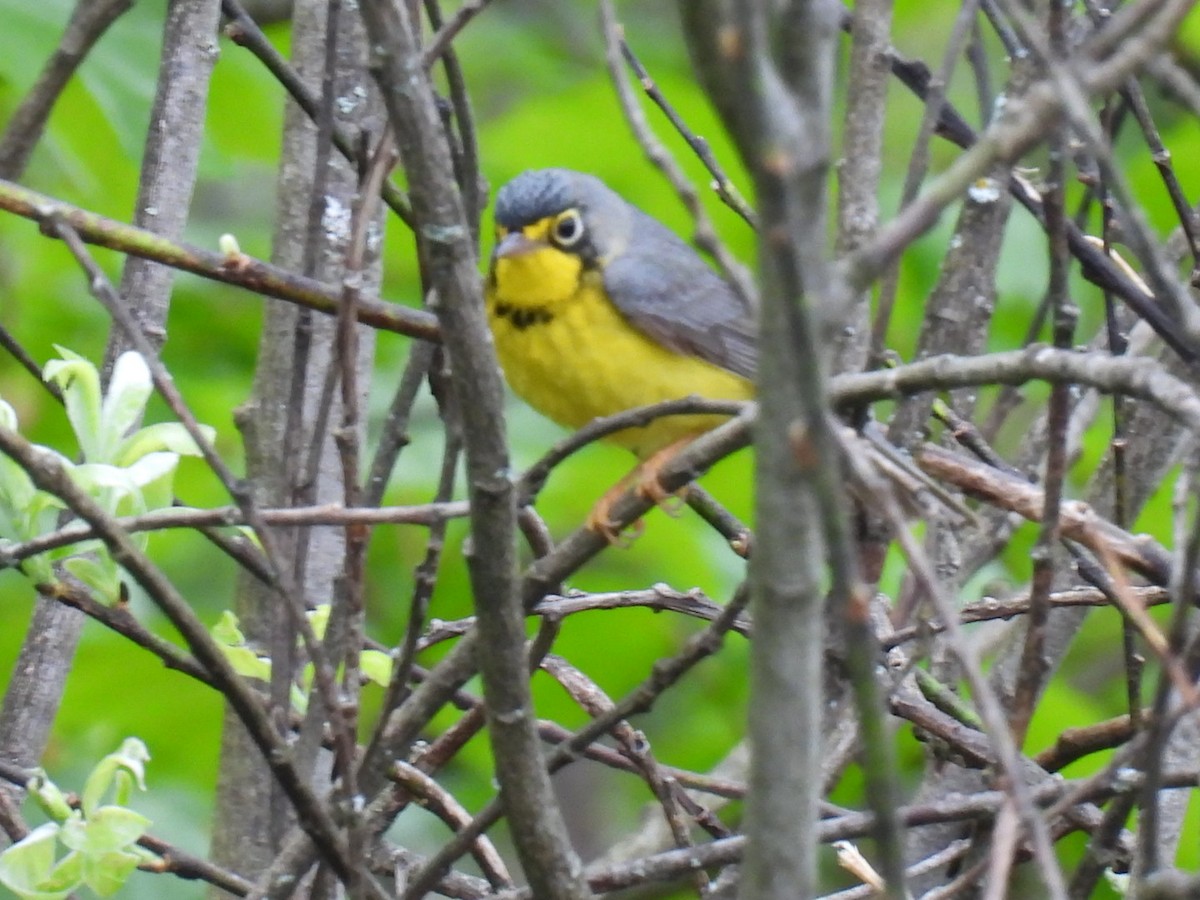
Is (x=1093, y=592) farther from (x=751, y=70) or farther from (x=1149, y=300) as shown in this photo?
(x=751, y=70)

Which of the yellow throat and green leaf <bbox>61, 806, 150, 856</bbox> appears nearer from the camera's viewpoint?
green leaf <bbox>61, 806, 150, 856</bbox>

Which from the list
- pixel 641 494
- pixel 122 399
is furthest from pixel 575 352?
pixel 122 399

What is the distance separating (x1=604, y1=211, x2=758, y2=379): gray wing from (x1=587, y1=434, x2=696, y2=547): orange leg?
1.00 ft

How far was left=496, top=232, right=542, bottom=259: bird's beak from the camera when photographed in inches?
155

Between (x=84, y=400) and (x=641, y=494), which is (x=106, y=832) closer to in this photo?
(x=84, y=400)

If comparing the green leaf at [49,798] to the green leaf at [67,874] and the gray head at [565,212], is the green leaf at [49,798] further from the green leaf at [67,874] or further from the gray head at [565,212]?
the gray head at [565,212]

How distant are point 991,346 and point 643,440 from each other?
5.09 ft

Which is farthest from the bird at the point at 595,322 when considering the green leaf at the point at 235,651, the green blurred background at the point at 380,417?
the green leaf at the point at 235,651

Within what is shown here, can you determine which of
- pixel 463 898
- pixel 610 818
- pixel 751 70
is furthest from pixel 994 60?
pixel 751 70

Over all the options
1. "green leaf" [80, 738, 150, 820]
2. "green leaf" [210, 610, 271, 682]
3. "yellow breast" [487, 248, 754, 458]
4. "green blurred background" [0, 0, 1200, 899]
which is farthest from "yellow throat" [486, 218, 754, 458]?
"green leaf" [80, 738, 150, 820]

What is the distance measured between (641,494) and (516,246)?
59.7 inches

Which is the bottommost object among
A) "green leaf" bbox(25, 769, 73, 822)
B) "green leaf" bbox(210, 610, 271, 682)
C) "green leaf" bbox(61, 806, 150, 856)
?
"green leaf" bbox(61, 806, 150, 856)

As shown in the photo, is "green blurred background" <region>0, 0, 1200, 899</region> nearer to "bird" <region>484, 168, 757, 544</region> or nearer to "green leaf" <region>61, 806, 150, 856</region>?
"bird" <region>484, 168, 757, 544</region>

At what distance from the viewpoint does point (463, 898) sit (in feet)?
8.84
